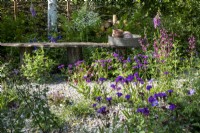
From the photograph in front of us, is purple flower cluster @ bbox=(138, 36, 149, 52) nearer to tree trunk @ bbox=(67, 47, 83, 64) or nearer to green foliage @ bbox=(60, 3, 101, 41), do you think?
tree trunk @ bbox=(67, 47, 83, 64)

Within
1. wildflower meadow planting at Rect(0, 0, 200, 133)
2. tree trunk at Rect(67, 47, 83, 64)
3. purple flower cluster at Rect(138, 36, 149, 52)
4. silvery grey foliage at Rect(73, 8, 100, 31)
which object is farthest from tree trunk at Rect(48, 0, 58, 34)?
purple flower cluster at Rect(138, 36, 149, 52)

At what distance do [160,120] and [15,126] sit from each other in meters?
1.24

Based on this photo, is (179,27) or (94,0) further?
(94,0)

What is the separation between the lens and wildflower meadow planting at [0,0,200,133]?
3711 millimetres

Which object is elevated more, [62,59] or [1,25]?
[1,25]

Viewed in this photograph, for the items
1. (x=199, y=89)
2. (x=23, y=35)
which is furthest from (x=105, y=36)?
(x=199, y=89)

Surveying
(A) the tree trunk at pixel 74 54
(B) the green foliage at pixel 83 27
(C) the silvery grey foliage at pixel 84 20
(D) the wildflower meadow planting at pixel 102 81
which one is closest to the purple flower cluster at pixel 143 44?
(D) the wildflower meadow planting at pixel 102 81

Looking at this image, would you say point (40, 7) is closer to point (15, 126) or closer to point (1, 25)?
point (1, 25)

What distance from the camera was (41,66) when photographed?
23.0ft

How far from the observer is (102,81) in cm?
471

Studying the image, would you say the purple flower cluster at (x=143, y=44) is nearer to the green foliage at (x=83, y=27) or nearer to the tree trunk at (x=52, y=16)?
the green foliage at (x=83, y=27)

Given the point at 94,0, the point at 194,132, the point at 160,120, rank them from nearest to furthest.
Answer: the point at 160,120
the point at 194,132
the point at 94,0

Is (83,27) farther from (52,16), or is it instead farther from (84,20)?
(52,16)

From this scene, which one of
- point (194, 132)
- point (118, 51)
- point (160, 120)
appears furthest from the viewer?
point (118, 51)
